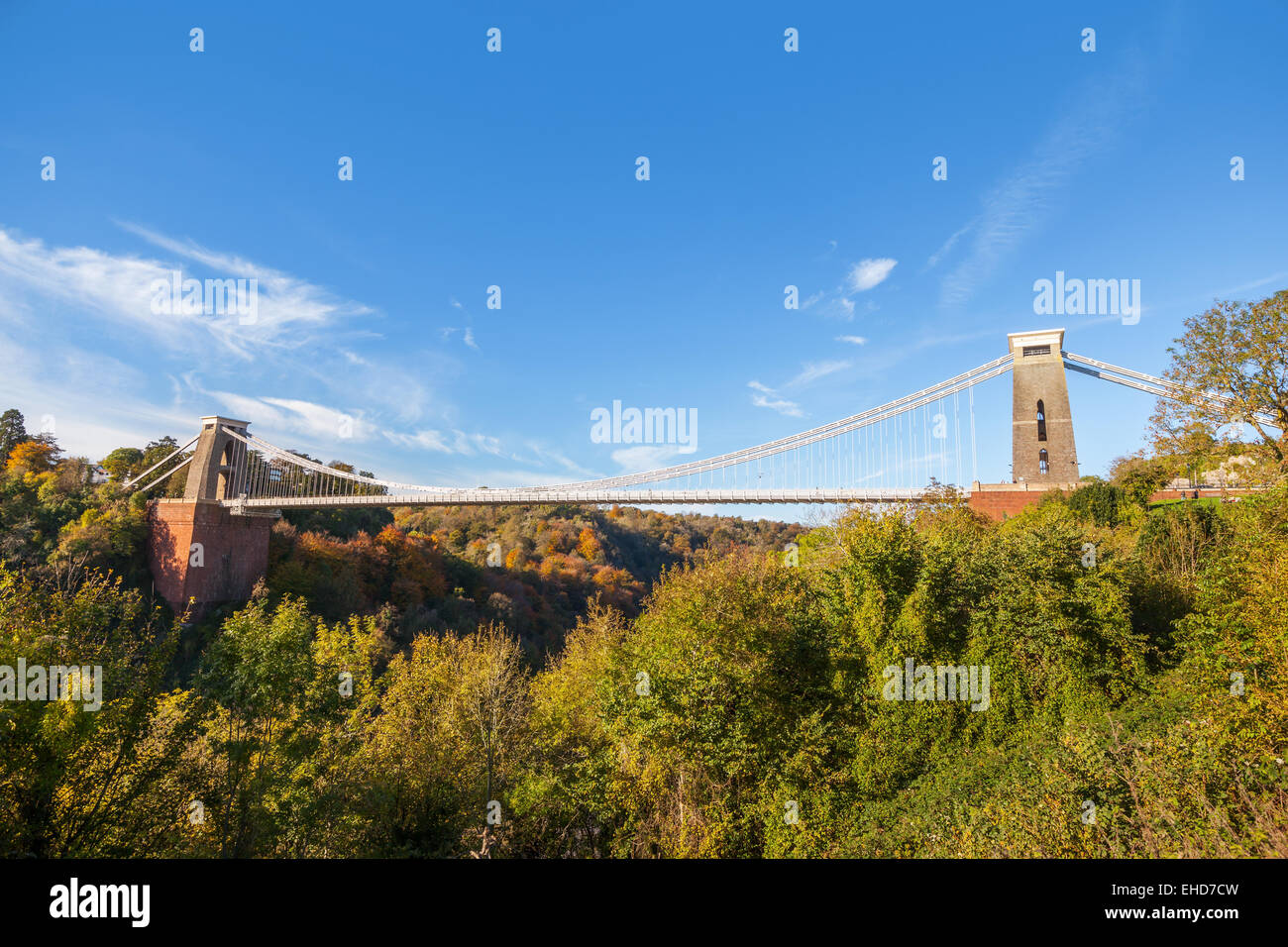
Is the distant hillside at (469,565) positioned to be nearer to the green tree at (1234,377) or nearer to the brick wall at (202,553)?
the brick wall at (202,553)

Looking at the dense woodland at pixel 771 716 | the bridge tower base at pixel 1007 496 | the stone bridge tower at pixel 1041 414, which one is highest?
the stone bridge tower at pixel 1041 414

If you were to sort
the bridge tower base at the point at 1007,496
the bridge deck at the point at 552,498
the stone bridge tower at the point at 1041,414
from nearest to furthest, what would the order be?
the bridge tower base at the point at 1007,496
the stone bridge tower at the point at 1041,414
the bridge deck at the point at 552,498

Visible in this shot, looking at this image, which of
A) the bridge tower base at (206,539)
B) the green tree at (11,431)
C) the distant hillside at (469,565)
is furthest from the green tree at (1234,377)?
the green tree at (11,431)

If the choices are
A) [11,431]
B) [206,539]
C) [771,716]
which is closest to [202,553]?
[206,539]

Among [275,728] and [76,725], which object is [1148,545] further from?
[76,725]

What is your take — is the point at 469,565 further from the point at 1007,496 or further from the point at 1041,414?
the point at 1041,414

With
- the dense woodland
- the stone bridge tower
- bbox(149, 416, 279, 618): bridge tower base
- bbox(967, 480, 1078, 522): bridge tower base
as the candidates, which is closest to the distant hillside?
bbox(149, 416, 279, 618): bridge tower base
